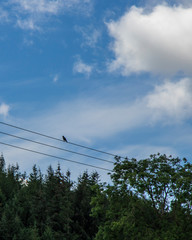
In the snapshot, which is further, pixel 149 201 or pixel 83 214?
pixel 83 214

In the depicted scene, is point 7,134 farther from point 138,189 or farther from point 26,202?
point 26,202

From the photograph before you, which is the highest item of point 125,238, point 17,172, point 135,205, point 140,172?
point 17,172

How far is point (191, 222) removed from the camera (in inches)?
1378

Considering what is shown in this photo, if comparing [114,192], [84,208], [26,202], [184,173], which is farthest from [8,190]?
[184,173]

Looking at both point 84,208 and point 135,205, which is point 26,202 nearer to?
point 84,208

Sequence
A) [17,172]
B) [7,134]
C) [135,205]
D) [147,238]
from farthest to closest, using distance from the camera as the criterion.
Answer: [17,172]
[135,205]
[147,238]
[7,134]

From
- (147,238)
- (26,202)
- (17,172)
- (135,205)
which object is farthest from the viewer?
(17,172)

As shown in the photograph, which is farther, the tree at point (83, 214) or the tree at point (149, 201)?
the tree at point (83, 214)

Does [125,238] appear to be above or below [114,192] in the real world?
below

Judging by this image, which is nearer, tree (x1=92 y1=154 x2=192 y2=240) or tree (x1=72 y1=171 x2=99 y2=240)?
tree (x1=92 y1=154 x2=192 y2=240)

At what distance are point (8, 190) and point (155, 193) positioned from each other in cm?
4419

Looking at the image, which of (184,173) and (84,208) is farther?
(84,208)

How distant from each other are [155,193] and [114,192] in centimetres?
407

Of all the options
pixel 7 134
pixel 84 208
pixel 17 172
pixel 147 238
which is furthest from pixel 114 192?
pixel 17 172
